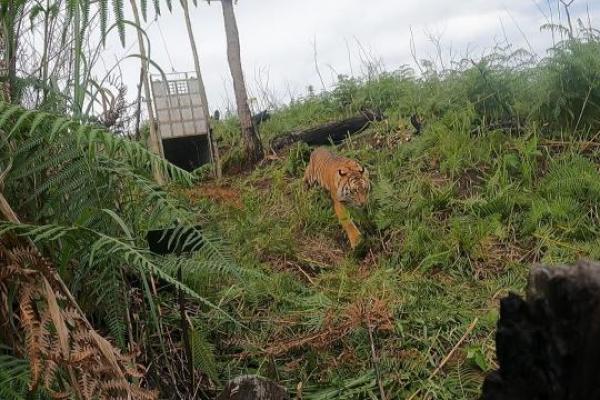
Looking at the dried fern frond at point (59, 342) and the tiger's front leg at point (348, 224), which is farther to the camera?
the tiger's front leg at point (348, 224)

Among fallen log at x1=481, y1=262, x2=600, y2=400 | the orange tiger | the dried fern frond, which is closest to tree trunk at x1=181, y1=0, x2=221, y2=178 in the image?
the orange tiger

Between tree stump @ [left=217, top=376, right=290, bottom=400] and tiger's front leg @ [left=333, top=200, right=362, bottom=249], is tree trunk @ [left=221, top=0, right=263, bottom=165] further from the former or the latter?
tree stump @ [left=217, top=376, right=290, bottom=400]

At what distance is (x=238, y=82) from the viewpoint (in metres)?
6.10

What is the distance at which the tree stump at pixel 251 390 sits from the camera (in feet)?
5.37

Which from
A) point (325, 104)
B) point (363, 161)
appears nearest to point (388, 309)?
point (363, 161)

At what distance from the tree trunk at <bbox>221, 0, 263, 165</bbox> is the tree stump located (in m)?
4.07

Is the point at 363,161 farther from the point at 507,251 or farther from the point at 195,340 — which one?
the point at 195,340

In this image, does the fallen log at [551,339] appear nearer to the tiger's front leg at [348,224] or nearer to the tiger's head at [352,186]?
the tiger's front leg at [348,224]

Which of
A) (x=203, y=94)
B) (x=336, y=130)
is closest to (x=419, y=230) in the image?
(x=336, y=130)

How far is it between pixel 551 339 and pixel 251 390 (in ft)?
3.51

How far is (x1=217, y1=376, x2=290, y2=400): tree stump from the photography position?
1.64m

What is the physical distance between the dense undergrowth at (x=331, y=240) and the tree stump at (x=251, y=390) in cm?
10

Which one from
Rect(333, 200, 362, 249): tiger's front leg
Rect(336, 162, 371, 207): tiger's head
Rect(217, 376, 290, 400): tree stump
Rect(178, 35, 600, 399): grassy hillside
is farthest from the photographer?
Rect(336, 162, 371, 207): tiger's head

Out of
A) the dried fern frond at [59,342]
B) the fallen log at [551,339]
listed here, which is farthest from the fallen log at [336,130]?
the fallen log at [551,339]
